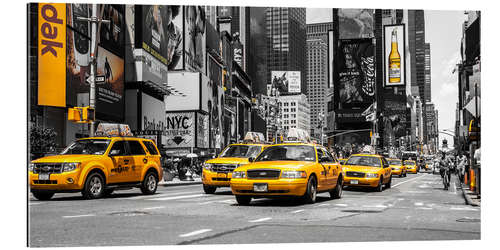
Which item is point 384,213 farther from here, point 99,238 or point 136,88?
point 136,88

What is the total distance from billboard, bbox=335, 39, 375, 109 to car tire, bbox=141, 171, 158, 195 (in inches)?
5889

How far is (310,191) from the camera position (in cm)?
1391

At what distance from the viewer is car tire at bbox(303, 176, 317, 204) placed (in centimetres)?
1376

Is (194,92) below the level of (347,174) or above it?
above

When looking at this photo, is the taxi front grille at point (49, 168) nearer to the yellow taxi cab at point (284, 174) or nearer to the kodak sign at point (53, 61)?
the yellow taxi cab at point (284, 174)

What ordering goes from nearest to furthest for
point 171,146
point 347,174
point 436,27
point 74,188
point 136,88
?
point 436,27 → point 74,188 → point 347,174 → point 136,88 → point 171,146

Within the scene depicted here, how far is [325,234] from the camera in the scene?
871cm

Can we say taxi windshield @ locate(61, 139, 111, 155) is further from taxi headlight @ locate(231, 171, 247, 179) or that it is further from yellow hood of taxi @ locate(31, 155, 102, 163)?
taxi headlight @ locate(231, 171, 247, 179)

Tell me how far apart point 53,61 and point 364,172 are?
2361cm

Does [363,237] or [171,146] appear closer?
[363,237]

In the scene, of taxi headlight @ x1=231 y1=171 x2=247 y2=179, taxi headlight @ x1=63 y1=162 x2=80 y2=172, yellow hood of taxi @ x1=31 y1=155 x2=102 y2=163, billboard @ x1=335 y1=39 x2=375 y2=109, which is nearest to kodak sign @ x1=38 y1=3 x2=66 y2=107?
yellow hood of taxi @ x1=31 y1=155 x2=102 y2=163

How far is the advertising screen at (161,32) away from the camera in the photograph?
6167 centimetres
